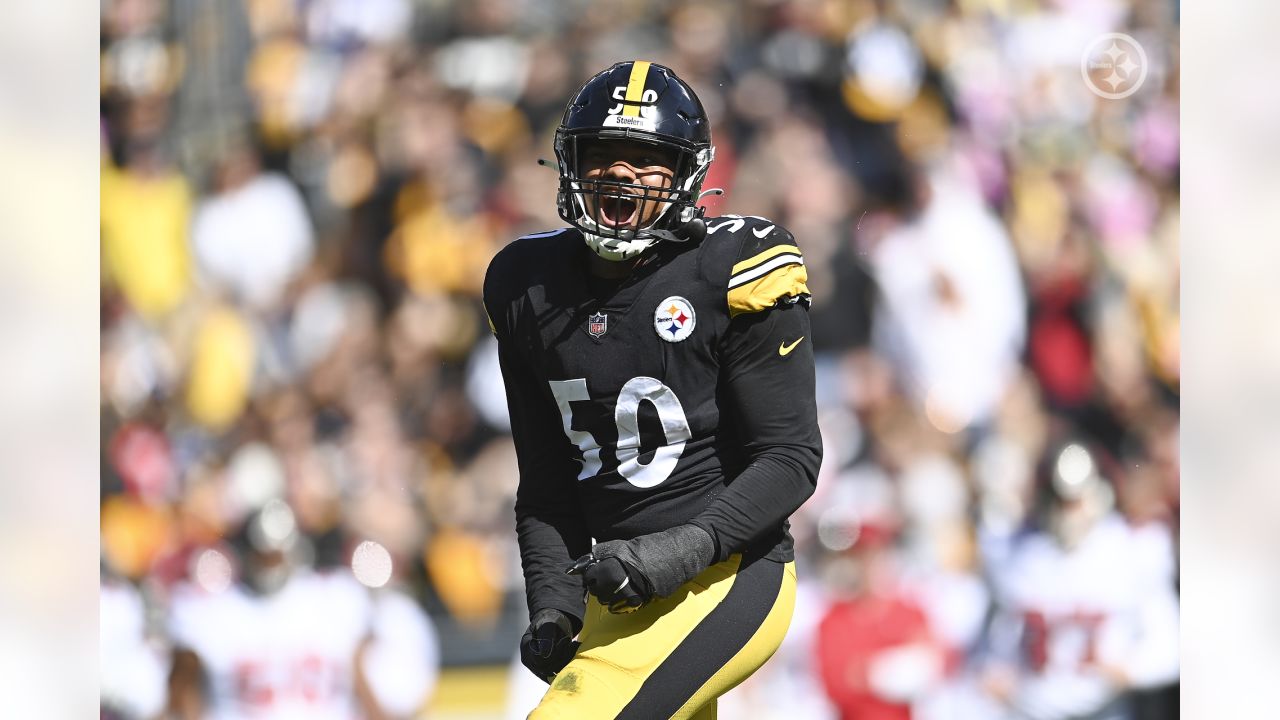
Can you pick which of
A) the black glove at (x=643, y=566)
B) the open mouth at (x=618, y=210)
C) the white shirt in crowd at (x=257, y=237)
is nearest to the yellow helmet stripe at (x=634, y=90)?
the open mouth at (x=618, y=210)

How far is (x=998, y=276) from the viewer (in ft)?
13.4

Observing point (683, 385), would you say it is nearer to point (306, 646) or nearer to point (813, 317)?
point (813, 317)

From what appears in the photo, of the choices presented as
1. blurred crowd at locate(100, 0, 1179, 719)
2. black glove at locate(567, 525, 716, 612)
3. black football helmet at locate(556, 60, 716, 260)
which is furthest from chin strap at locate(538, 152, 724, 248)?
blurred crowd at locate(100, 0, 1179, 719)

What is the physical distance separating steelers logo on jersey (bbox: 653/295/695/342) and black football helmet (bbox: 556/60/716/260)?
10 centimetres

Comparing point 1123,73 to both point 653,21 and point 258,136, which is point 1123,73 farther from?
point 258,136

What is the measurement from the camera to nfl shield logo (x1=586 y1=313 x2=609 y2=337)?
7.30 ft

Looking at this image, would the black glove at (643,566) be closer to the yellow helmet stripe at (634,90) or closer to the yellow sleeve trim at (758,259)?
the yellow sleeve trim at (758,259)

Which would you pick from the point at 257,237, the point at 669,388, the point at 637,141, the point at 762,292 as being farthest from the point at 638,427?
the point at 257,237

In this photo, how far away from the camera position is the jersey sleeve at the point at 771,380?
7.00 feet

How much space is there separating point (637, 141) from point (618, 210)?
4.8 inches
